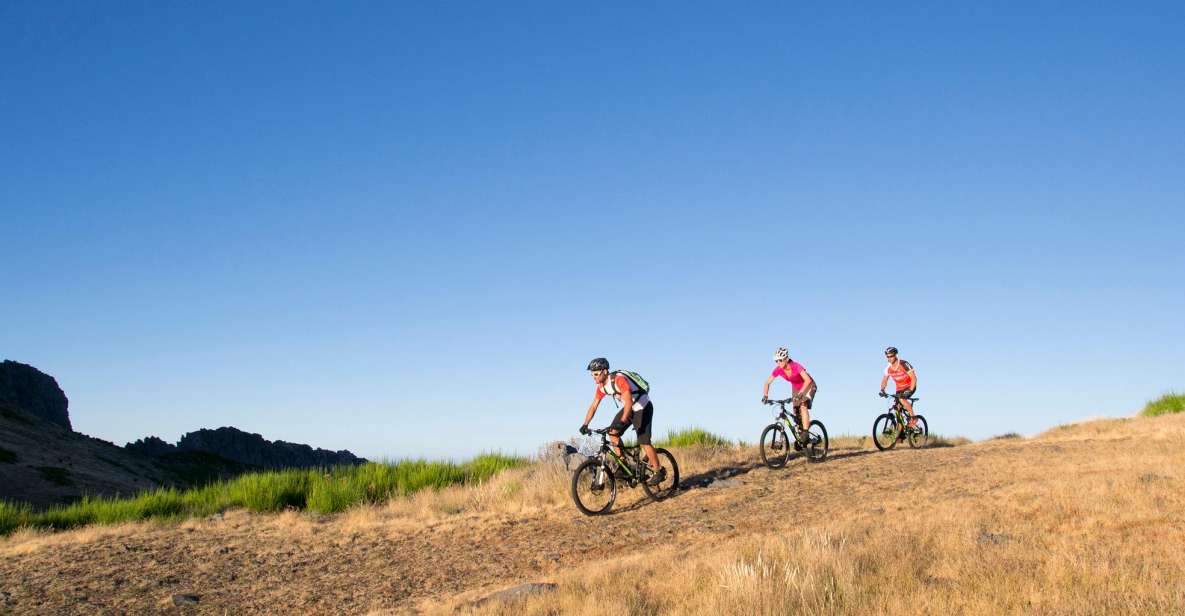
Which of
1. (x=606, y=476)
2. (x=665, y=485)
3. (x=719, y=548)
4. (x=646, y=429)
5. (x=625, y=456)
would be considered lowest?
(x=719, y=548)

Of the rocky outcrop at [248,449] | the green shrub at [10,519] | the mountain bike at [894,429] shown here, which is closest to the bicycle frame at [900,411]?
the mountain bike at [894,429]

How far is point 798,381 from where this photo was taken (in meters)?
16.9

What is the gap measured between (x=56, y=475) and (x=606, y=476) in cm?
4860

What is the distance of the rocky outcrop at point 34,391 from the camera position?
3706 inches

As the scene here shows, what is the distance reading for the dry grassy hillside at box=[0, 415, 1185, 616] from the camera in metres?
7.04

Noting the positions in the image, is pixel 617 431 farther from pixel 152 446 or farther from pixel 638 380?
pixel 152 446

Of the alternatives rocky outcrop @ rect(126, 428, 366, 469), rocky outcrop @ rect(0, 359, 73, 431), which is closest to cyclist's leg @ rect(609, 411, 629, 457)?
rocky outcrop @ rect(126, 428, 366, 469)

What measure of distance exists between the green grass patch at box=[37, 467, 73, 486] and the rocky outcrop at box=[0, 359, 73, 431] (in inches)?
1977

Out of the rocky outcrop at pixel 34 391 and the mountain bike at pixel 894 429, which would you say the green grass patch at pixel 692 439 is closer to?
the mountain bike at pixel 894 429

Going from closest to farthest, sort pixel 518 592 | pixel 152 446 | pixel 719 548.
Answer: pixel 518 592 < pixel 719 548 < pixel 152 446

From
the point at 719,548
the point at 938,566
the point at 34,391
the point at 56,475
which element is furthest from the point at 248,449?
the point at 938,566

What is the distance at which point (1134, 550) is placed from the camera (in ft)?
25.8

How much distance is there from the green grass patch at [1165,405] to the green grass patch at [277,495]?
2251 cm

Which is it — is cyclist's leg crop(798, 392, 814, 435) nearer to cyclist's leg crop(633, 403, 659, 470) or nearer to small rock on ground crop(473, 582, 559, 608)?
cyclist's leg crop(633, 403, 659, 470)
